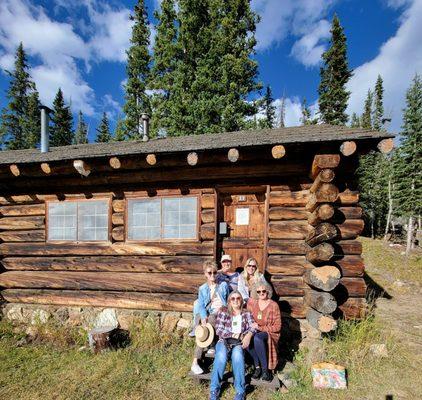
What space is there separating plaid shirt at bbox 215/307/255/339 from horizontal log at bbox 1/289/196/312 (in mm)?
1586

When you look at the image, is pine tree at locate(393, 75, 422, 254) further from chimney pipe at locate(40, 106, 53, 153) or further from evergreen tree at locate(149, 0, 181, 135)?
chimney pipe at locate(40, 106, 53, 153)

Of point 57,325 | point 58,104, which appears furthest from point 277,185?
point 58,104

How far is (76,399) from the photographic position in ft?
12.7

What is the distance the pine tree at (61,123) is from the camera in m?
30.3

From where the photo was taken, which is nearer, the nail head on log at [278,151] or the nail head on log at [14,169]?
the nail head on log at [278,151]

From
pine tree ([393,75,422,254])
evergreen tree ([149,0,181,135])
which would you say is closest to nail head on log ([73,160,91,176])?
evergreen tree ([149,0,181,135])

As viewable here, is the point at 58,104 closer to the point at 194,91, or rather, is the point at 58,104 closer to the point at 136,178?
the point at 194,91

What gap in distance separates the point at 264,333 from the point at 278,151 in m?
2.94

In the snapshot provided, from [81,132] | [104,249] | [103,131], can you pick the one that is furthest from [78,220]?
[81,132]

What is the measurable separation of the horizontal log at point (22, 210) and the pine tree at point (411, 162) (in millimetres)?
21080

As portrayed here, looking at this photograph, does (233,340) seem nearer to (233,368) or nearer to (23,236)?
(233,368)

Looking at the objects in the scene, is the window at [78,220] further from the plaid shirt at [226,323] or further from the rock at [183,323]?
the plaid shirt at [226,323]

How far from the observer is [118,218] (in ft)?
20.2

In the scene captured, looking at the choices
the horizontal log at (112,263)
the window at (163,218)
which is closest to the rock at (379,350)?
the horizontal log at (112,263)
